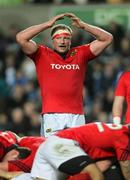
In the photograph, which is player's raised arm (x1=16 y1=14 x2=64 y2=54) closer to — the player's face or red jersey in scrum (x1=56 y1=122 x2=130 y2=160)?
the player's face

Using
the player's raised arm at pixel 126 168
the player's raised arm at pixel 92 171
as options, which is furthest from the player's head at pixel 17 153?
the player's raised arm at pixel 126 168

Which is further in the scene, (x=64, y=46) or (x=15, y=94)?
(x=15, y=94)

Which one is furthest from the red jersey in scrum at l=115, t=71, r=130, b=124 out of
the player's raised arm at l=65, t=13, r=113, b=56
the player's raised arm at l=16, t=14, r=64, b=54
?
the player's raised arm at l=16, t=14, r=64, b=54

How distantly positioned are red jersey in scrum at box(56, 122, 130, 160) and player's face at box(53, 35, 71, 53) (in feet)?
5.51

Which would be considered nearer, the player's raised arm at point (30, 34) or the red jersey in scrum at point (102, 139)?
the red jersey in scrum at point (102, 139)

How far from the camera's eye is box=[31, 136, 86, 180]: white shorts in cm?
1018

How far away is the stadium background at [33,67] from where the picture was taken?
1706 centimetres

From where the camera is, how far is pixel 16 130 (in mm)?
16391

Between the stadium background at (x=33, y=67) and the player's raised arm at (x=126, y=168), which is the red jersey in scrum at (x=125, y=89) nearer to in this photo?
the player's raised arm at (x=126, y=168)

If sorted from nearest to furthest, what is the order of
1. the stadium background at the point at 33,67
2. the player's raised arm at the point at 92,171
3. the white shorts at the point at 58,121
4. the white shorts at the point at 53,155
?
the player's raised arm at the point at 92,171 < the white shorts at the point at 53,155 < the white shorts at the point at 58,121 < the stadium background at the point at 33,67

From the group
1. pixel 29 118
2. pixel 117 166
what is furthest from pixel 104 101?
pixel 117 166

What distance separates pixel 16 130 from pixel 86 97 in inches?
84.1

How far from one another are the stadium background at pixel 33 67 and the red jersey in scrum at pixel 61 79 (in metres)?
4.37

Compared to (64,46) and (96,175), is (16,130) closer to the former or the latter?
(64,46)
